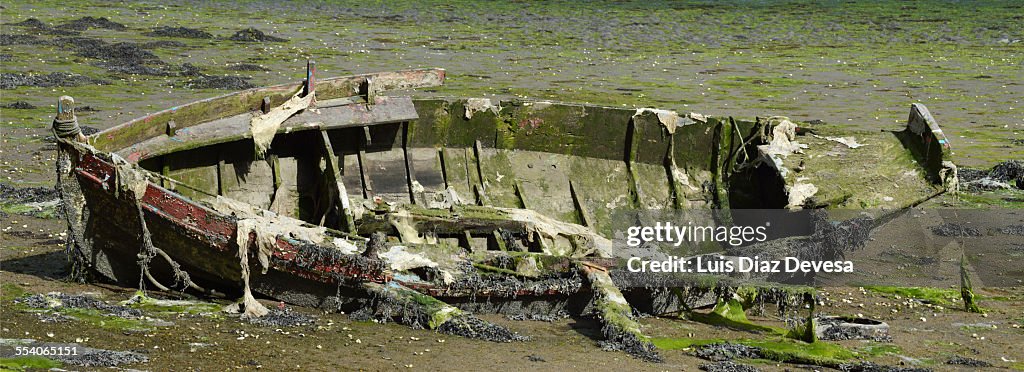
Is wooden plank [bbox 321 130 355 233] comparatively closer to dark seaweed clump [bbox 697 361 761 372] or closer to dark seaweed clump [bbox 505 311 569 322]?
dark seaweed clump [bbox 505 311 569 322]

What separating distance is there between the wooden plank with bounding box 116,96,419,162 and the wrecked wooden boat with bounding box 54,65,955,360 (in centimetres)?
2

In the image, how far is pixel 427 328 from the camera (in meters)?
9.88

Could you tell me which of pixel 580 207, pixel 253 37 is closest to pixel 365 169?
pixel 580 207

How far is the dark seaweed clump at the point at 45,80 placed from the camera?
19.7 m

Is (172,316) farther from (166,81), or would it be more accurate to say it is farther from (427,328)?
(166,81)

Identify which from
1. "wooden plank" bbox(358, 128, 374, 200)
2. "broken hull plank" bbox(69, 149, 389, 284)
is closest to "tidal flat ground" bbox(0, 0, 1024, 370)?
"broken hull plank" bbox(69, 149, 389, 284)

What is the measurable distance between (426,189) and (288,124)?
1.50m

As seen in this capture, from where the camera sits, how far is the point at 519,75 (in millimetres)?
22594

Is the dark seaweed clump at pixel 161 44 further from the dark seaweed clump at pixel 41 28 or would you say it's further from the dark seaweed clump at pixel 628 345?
the dark seaweed clump at pixel 628 345

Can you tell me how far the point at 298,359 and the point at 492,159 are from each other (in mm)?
4401

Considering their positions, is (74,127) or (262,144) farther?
(262,144)

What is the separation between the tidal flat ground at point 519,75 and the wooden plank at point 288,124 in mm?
1182

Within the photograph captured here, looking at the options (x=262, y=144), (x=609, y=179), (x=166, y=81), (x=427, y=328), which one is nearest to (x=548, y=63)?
(x=166, y=81)

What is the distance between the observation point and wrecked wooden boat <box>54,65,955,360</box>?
990cm
